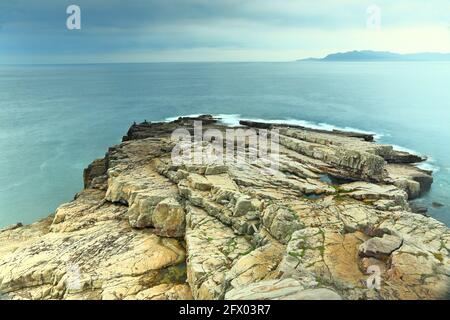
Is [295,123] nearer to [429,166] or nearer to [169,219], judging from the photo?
[429,166]

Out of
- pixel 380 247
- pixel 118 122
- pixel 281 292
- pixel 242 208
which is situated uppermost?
pixel 118 122

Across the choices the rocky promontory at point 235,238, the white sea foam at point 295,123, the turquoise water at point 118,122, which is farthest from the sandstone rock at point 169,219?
the white sea foam at point 295,123

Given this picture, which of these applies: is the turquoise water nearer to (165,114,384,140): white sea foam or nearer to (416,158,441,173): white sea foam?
(416,158,441,173): white sea foam

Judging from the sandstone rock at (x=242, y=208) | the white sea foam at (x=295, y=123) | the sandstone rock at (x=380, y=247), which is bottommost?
the sandstone rock at (x=242, y=208)

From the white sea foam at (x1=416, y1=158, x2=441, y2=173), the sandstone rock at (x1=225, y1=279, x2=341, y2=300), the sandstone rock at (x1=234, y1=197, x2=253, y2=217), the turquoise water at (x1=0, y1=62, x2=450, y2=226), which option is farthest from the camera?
the turquoise water at (x1=0, y1=62, x2=450, y2=226)

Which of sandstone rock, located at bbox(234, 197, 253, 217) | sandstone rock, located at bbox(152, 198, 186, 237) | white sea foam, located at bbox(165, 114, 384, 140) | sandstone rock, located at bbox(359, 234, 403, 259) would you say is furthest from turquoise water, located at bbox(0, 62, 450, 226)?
sandstone rock, located at bbox(152, 198, 186, 237)

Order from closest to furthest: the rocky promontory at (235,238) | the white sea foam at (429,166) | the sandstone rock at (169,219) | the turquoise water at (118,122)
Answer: the rocky promontory at (235,238), the sandstone rock at (169,219), the white sea foam at (429,166), the turquoise water at (118,122)

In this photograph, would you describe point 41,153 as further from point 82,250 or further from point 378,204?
point 378,204

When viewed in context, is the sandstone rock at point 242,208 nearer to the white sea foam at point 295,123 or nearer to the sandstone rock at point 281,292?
the sandstone rock at point 281,292

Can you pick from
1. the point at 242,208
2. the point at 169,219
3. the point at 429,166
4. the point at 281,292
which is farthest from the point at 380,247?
the point at 429,166
